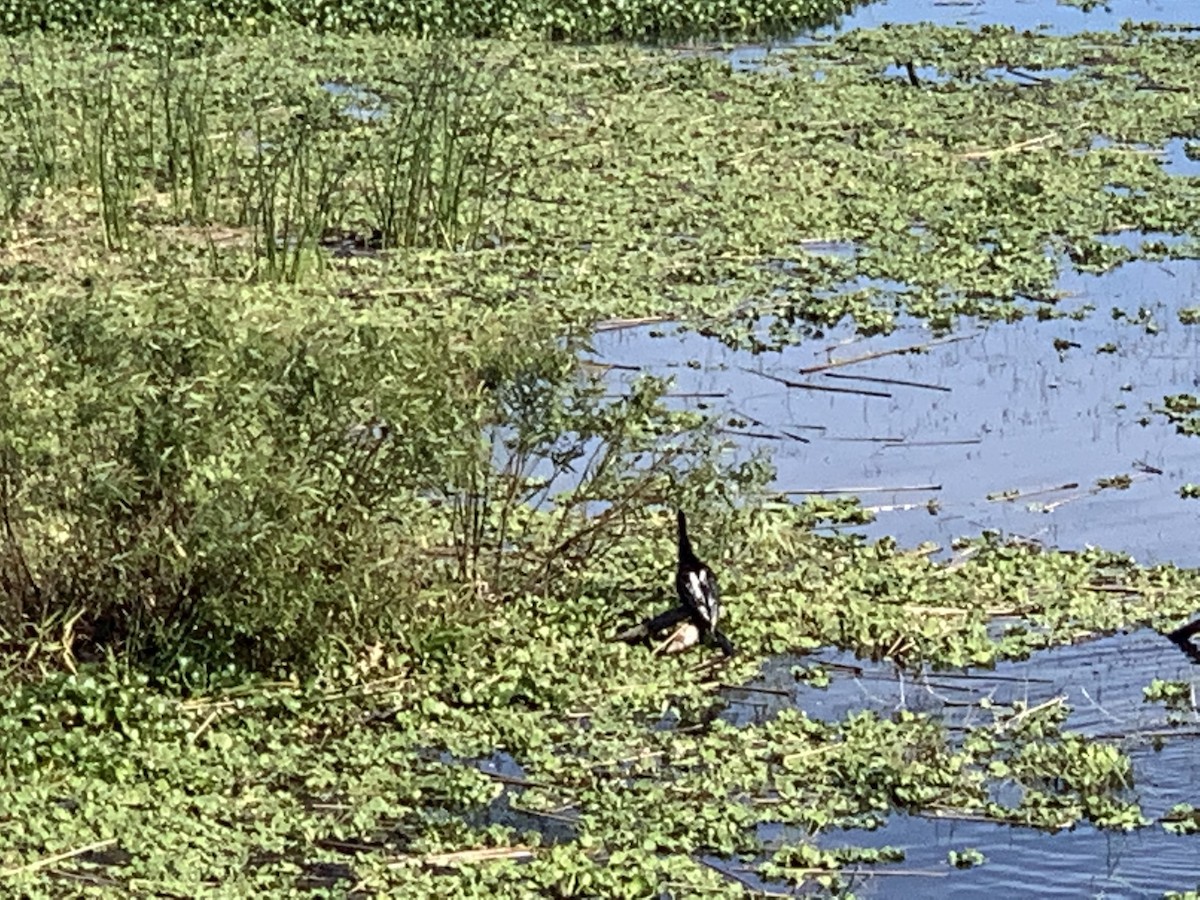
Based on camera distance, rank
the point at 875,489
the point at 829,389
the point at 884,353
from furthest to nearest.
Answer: the point at 884,353, the point at 829,389, the point at 875,489

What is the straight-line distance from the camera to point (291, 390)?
7348mm

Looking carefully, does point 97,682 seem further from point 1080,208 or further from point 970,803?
point 1080,208

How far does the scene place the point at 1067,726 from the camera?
23.7 feet

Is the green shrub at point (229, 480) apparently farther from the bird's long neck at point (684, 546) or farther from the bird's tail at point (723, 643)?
the bird's tail at point (723, 643)

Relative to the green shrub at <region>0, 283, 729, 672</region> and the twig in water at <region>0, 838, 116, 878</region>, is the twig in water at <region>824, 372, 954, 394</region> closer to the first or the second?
the green shrub at <region>0, 283, 729, 672</region>

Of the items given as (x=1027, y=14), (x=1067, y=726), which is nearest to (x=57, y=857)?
(x=1067, y=726)

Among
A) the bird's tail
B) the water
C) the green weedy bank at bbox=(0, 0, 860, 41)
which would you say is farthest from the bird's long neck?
the water

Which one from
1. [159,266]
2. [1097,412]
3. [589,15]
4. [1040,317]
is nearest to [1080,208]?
[1040,317]

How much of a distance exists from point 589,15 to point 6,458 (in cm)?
1322

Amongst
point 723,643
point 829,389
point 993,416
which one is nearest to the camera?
point 723,643

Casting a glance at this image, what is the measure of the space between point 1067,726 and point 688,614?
129 cm

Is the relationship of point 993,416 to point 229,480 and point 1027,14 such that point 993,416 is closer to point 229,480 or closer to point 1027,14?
point 229,480

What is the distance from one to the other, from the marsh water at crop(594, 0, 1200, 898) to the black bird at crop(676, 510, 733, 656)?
0.81ft

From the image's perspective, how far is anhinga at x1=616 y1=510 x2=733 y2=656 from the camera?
7.75m
